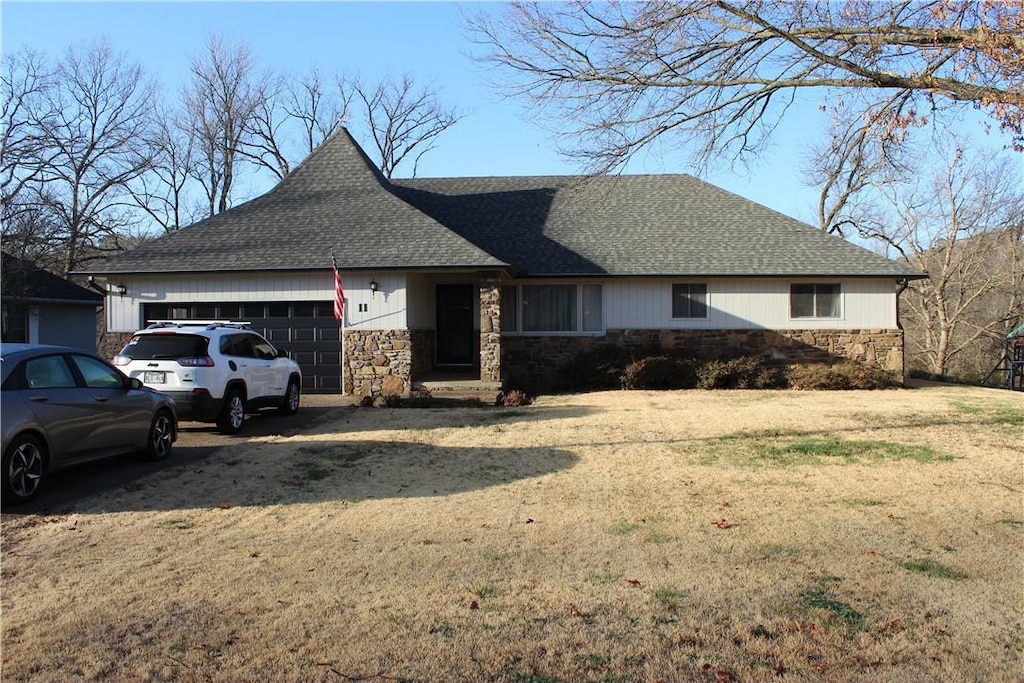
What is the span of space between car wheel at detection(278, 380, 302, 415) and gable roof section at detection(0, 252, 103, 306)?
656 cm

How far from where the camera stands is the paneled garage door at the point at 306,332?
18.0 m

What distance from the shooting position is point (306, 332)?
18.0 meters

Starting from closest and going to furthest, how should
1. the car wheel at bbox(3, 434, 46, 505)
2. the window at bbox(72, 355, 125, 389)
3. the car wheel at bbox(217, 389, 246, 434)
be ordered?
the car wheel at bbox(3, 434, 46, 505) → the window at bbox(72, 355, 125, 389) → the car wheel at bbox(217, 389, 246, 434)

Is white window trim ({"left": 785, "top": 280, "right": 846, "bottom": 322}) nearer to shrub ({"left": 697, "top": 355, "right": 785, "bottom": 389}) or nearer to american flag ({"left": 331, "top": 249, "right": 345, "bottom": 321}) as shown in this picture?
shrub ({"left": 697, "top": 355, "right": 785, "bottom": 389})

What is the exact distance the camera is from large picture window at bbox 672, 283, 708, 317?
20625 mm

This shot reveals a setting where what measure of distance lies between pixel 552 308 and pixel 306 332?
644 cm

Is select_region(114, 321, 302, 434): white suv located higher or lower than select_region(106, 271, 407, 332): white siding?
lower

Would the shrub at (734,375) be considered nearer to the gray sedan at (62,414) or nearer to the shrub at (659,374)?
the shrub at (659,374)

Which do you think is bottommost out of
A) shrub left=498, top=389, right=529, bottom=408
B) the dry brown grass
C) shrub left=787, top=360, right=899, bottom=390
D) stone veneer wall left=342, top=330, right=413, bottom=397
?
the dry brown grass

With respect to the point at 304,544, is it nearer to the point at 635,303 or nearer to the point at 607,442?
the point at 607,442

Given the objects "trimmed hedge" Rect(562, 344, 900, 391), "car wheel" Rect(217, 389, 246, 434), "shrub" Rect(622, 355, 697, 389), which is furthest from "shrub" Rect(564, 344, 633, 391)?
"car wheel" Rect(217, 389, 246, 434)

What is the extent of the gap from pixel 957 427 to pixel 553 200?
1443 centimetres

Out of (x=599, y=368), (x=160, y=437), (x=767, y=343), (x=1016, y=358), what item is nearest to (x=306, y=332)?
(x=599, y=368)

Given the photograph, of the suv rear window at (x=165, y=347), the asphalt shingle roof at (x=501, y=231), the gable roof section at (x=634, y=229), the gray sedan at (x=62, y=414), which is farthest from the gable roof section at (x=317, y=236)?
the gray sedan at (x=62, y=414)
